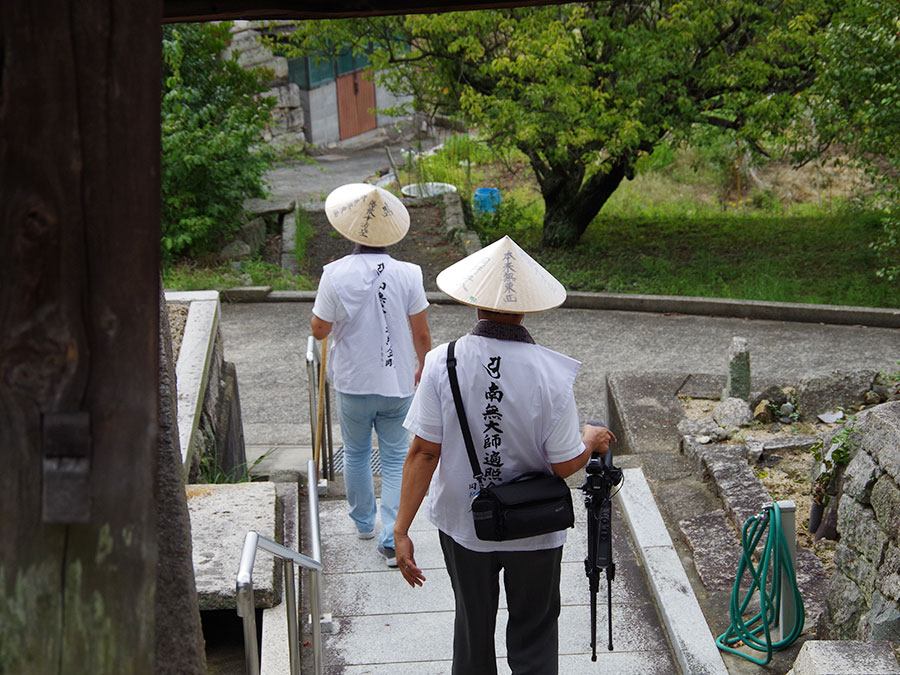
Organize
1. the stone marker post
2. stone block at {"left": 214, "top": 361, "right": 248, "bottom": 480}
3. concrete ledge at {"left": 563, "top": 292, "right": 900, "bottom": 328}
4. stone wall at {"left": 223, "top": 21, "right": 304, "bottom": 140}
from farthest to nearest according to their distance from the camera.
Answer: stone wall at {"left": 223, "top": 21, "right": 304, "bottom": 140}, concrete ledge at {"left": 563, "top": 292, "right": 900, "bottom": 328}, the stone marker post, stone block at {"left": 214, "top": 361, "right": 248, "bottom": 480}

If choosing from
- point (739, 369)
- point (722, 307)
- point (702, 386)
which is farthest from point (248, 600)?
point (722, 307)

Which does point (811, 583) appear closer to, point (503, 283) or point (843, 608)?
point (843, 608)

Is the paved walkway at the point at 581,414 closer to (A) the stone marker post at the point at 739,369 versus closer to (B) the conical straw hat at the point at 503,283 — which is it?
(A) the stone marker post at the point at 739,369

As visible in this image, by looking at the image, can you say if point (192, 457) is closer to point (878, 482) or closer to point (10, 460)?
point (878, 482)

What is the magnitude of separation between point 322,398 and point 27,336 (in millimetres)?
3865

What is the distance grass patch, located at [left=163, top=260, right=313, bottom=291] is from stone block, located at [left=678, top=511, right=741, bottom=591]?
7.26 meters

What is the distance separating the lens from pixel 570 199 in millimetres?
12562

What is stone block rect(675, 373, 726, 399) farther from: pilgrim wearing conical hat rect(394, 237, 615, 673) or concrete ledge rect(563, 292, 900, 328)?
pilgrim wearing conical hat rect(394, 237, 615, 673)

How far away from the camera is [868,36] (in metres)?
8.09

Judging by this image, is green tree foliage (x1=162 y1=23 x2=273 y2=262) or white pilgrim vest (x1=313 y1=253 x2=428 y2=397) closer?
white pilgrim vest (x1=313 y1=253 x2=428 y2=397)

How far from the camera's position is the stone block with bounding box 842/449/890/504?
11.6 feet

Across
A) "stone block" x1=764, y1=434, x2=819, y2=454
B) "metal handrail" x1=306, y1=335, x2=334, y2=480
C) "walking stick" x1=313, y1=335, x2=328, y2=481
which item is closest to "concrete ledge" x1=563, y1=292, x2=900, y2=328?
"stone block" x1=764, y1=434, x2=819, y2=454

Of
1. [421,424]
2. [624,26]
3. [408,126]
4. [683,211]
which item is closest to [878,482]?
[421,424]

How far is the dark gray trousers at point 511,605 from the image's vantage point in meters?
3.04
